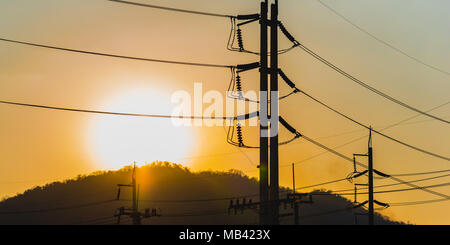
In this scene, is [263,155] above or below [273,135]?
below

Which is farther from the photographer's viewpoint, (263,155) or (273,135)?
(273,135)

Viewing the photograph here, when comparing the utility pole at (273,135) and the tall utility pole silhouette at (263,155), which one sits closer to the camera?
the tall utility pole silhouette at (263,155)

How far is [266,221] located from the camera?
3728 centimetres

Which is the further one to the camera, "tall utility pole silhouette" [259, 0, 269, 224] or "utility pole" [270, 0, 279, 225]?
"utility pole" [270, 0, 279, 225]
